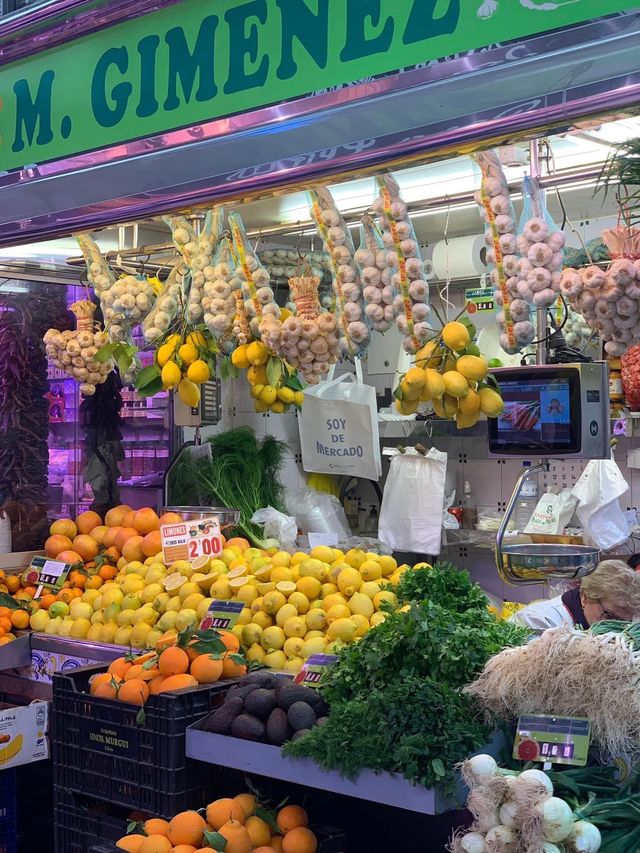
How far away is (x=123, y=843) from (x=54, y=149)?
1.89 m

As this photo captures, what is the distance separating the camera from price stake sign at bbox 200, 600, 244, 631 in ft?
12.4

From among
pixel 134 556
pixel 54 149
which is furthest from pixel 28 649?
pixel 54 149

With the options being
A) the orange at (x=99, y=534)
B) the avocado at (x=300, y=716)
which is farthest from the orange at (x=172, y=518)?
the avocado at (x=300, y=716)

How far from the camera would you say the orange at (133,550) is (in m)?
5.11

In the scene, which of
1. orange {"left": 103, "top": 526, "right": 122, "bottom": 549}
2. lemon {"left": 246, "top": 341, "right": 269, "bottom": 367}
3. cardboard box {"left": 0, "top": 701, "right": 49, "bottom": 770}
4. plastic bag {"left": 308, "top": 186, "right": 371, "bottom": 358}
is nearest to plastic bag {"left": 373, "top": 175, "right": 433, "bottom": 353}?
plastic bag {"left": 308, "top": 186, "right": 371, "bottom": 358}

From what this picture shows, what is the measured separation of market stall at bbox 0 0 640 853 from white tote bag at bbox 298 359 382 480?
21 mm

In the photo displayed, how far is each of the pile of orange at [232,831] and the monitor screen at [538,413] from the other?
4.69ft

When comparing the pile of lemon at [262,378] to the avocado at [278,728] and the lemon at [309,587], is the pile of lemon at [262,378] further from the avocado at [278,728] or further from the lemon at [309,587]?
the avocado at [278,728]

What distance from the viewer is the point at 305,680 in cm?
313

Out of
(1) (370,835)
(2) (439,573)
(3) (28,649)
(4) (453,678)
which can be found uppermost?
(2) (439,573)

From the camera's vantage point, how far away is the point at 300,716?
9.16 ft

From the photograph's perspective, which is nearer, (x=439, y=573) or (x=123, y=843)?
(x=123, y=843)

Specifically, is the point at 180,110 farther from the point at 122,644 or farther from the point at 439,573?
the point at 122,644

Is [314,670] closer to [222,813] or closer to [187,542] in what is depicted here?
[222,813]
